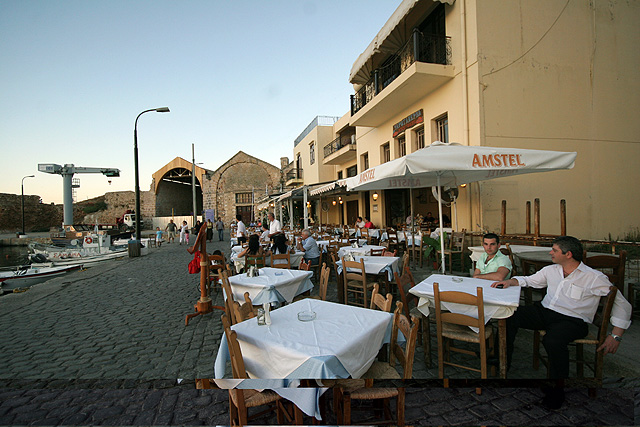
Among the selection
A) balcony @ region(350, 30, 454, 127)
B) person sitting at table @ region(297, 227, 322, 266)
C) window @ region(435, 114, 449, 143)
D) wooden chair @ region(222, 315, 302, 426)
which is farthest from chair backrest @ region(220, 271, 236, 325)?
window @ region(435, 114, 449, 143)

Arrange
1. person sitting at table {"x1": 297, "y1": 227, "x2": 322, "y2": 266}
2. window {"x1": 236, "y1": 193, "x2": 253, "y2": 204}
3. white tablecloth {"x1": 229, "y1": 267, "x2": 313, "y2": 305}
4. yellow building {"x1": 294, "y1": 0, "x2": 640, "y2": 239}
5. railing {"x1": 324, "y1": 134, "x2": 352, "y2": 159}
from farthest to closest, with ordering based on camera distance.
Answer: window {"x1": 236, "y1": 193, "x2": 253, "y2": 204}, railing {"x1": 324, "y1": 134, "x2": 352, "y2": 159}, yellow building {"x1": 294, "y1": 0, "x2": 640, "y2": 239}, person sitting at table {"x1": 297, "y1": 227, "x2": 322, "y2": 266}, white tablecloth {"x1": 229, "y1": 267, "x2": 313, "y2": 305}

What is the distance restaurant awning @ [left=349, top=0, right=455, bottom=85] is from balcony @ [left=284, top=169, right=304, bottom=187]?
13.8m

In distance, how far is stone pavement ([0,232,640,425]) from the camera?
2.65 metres

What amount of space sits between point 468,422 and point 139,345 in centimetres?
429

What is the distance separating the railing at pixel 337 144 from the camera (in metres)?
20.1

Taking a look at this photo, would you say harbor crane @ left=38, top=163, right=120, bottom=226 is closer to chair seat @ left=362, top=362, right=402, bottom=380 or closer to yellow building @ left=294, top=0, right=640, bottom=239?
yellow building @ left=294, top=0, right=640, bottom=239

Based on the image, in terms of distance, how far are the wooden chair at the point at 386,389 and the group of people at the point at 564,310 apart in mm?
1431

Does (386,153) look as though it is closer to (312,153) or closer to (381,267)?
(381,267)

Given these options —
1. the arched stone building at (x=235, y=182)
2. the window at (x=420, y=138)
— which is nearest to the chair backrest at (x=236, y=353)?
the window at (x=420, y=138)

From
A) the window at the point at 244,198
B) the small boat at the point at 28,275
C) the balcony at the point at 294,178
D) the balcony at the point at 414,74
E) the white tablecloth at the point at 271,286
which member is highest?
the balcony at the point at 414,74

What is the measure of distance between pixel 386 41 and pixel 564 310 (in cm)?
1271

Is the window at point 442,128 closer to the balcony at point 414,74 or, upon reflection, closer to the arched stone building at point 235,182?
the balcony at point 414,74

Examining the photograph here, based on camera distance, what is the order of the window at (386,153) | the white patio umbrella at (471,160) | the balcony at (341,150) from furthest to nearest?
1. the balcony at (341,150)
2. the window at (386,153)
3. the white patio umbrella at (471,160)

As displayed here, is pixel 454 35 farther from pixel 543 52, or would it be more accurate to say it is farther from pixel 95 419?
pixel 95 419
